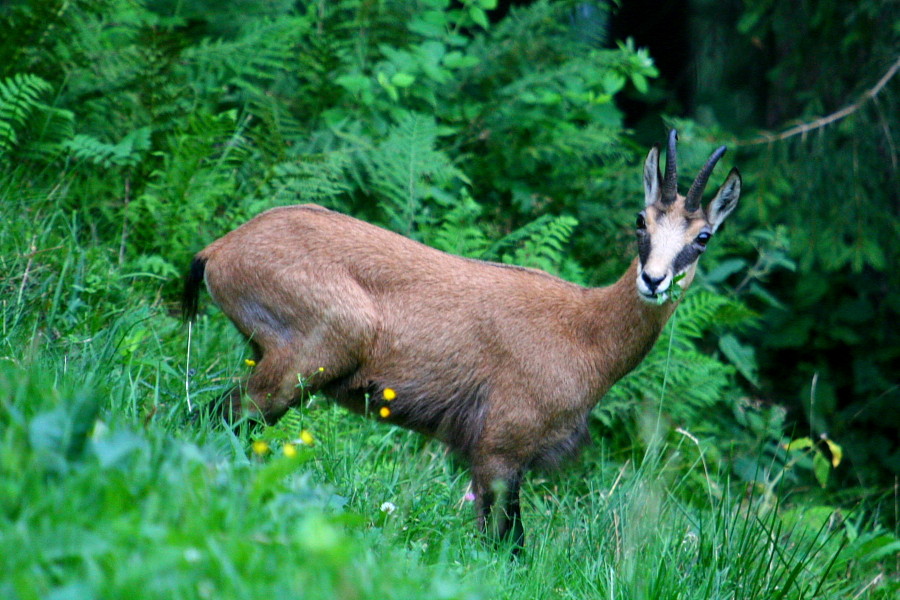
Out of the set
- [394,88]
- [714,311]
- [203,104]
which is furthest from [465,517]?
[203,104]

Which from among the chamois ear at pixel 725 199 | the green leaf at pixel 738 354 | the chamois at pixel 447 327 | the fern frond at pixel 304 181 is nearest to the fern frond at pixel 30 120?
the fern frond at pixel 304 181

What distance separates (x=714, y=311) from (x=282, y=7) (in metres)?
4.51

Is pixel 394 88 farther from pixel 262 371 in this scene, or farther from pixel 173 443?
pixel 173 443

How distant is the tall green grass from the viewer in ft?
7.59

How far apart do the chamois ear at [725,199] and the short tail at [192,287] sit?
2858mm

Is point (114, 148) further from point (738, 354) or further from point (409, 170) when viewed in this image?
point (738, 354)

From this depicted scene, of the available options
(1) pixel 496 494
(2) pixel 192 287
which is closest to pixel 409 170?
(2) pixel 192 287

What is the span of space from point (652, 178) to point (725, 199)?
43 centimetres

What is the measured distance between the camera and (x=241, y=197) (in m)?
6.94

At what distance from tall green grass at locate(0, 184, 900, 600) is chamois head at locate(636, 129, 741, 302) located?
38.6 inches

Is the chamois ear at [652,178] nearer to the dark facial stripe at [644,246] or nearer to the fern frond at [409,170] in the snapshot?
the dark facial stripe at [644,246]

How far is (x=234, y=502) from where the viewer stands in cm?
264

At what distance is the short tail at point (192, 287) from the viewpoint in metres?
5.00

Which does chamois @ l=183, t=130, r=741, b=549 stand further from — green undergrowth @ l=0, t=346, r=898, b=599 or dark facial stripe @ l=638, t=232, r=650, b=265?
green undergrowth @ l=0, t=346, r=898, b=599
